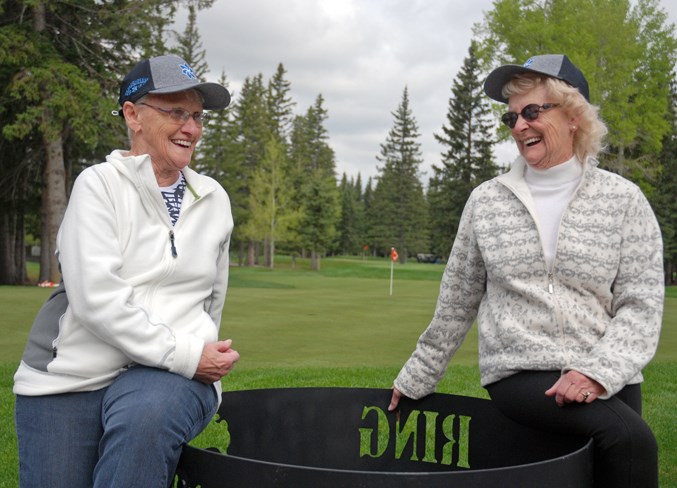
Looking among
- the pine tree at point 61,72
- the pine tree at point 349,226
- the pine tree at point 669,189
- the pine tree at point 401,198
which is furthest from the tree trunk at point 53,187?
the pine tree at point 349,226

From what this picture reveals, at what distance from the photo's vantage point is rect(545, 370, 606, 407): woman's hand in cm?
194

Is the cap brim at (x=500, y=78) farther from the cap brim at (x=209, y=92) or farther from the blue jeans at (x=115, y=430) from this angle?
the blue jeans at (x=115, y=430)

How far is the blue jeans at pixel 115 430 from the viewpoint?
5.61 ft

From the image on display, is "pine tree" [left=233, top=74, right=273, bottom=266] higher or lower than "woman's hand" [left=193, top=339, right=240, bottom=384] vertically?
higher

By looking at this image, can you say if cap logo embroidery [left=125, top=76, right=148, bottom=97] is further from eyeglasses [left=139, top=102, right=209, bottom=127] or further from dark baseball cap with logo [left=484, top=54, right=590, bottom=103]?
dark baseball cap with logo [left=484, top=54, right=590, bottom=103]

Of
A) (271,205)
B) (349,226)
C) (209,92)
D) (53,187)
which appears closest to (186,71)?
(209,92)

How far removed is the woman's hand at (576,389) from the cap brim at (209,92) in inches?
52.3

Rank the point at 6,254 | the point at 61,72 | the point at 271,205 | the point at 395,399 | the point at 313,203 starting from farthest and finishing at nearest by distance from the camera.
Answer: the point at 313,203 → the point at 271,205 → the point at 6,254 → the point at 61,72 → the point at 395,399

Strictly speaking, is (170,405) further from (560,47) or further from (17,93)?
(560,47)

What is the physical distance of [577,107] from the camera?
7.63 feet

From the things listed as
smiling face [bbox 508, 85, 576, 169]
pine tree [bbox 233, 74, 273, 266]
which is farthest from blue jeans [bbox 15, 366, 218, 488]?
pine tree [bbox 233, 74, 273, 266]

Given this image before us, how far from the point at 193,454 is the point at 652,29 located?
1094 inches

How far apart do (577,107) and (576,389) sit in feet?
3.00

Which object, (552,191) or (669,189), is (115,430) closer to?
(552,191)
